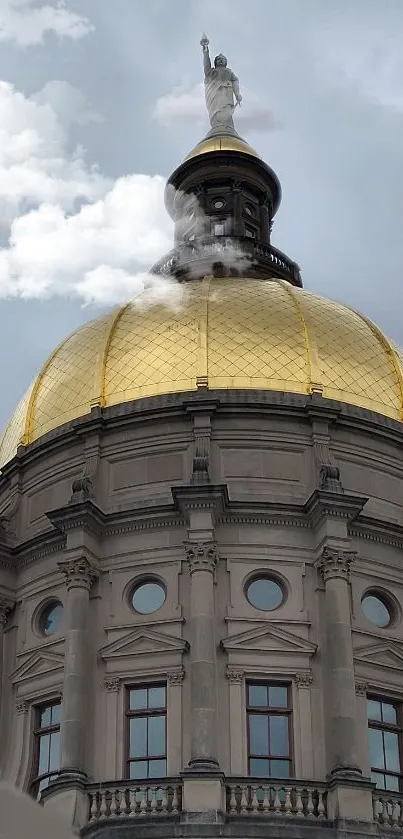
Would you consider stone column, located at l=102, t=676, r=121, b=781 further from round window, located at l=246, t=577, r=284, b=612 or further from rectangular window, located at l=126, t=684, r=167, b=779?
round window, located at l=246, t=577, r=284, b=612

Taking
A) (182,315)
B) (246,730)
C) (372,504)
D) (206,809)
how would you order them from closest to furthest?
(206,809), (246,730), (372,504), (182,315)

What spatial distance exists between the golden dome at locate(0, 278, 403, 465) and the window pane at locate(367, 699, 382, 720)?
26.4 ft

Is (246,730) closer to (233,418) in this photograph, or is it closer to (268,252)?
(233,418)

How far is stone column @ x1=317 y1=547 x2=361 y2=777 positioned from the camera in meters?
22.5

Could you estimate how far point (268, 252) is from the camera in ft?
119

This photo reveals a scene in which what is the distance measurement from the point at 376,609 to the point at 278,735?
14.2 feet

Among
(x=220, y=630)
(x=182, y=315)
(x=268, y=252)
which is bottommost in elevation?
(x=220, y=630)

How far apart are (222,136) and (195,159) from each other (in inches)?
77.3

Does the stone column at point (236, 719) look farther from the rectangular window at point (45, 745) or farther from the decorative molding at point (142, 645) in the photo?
the rectangular window at point (45, 745)

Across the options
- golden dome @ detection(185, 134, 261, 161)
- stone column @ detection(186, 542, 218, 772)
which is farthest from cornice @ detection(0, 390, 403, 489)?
golden dome @ detection(185, 134, 261, 161)

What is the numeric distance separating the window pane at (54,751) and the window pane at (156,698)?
248cm

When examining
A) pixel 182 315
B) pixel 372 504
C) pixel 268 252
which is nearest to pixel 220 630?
pixel 372 504

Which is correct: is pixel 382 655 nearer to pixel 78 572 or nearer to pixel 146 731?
pixel 146 731

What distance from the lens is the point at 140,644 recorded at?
2461cm
